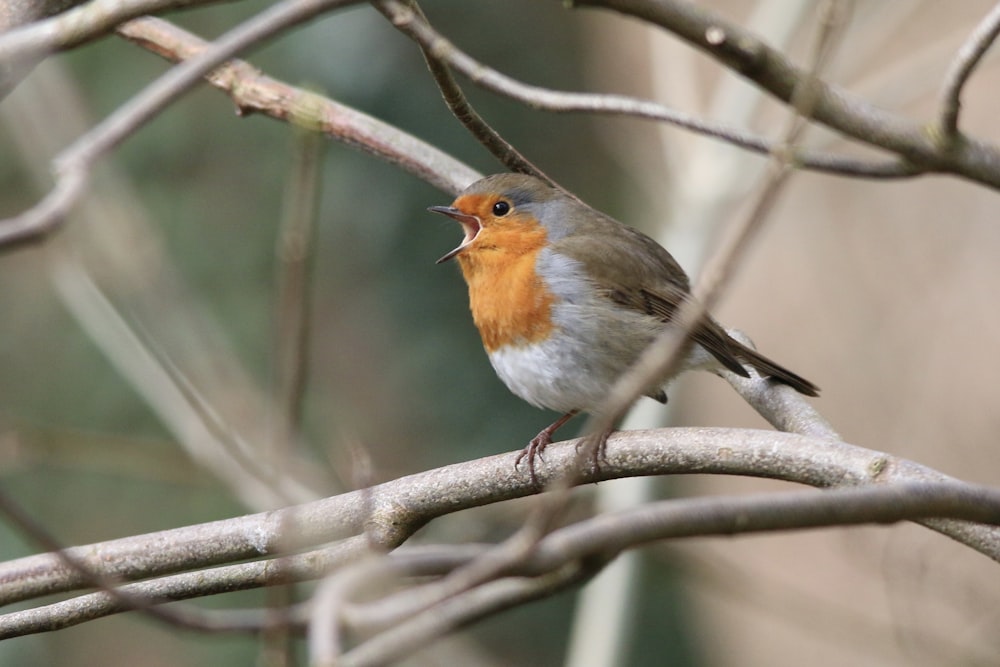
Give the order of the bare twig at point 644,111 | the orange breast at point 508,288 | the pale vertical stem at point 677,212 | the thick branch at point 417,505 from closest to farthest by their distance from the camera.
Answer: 1. the thick branch at point 417,505
2. the bare twig at point 644,111
3. the orange breast at point 508,288
4. the pale vertical stem at point 677,212

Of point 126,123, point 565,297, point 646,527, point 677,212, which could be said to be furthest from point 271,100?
point 677,212

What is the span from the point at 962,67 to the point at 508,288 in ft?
4.99

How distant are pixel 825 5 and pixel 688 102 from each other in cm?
436

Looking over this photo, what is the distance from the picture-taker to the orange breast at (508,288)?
3.41 m

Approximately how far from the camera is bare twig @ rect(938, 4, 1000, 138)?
2258 mm

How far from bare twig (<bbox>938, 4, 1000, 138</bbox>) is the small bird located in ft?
2.55

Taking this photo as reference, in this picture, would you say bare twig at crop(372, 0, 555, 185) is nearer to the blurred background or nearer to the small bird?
the small bird

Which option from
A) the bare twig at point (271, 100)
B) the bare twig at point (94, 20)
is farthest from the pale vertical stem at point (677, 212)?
the bare twig at point (94, 20)

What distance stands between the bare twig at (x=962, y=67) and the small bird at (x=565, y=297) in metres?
0.78

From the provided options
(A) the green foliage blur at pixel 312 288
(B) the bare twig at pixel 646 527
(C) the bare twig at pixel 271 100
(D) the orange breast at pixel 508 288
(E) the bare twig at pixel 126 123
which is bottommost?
(B) the bare twig at pixel 646 527

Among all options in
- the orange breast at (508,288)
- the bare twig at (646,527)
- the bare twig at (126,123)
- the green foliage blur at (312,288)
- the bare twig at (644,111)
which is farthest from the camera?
the green foliage blur at (312,288)

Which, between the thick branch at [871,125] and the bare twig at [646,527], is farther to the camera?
the thick branch at [871,125]

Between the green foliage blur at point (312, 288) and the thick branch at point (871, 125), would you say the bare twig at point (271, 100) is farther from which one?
the green foliage blur at point (312, 288)

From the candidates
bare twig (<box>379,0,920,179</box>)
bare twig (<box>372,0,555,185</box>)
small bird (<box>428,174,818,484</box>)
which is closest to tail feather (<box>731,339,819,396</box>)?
small bird (<box>428,174,818,484</box>)
